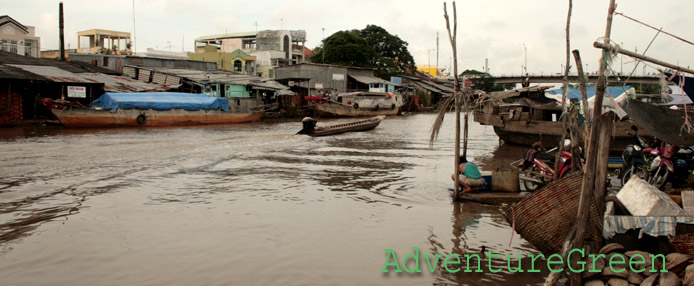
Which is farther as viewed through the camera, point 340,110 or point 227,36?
point 227,36

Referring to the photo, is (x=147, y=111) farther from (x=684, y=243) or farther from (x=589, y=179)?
(x=684, y=243)

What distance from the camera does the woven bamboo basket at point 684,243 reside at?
427 centimetres

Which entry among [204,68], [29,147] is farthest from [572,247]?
[204,68]

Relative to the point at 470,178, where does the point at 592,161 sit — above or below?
above

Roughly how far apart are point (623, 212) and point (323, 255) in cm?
314

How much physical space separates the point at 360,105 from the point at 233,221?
32058 mm

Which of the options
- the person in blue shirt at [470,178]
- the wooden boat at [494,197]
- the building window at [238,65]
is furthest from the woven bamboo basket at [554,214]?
the building window at [238,65]

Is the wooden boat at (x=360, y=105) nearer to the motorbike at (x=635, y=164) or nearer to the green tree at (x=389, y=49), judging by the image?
the green tree at (x=389, y=49)

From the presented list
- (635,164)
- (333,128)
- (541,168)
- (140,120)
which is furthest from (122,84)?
(635,164)

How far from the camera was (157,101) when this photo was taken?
86.7ft

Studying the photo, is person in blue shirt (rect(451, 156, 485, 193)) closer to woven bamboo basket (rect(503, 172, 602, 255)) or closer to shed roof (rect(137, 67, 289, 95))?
woven bamboo basket (rect(503, 172, 602, 255))

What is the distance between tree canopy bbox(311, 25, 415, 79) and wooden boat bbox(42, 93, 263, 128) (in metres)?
22.1

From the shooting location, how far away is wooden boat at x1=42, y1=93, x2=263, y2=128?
77.9 ft

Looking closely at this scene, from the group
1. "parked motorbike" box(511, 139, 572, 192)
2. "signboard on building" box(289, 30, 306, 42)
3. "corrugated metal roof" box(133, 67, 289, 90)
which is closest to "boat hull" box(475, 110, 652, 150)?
"parked motorbike" box(511, 139, 572, 192)
